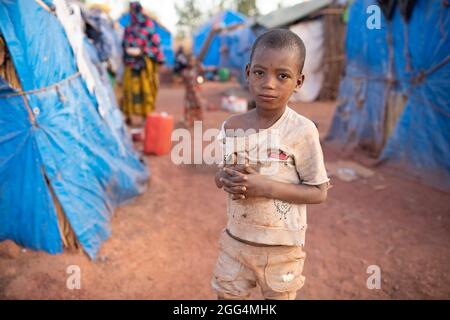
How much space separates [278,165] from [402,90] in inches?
163

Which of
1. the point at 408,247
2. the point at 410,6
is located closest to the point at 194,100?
the point at 410,6

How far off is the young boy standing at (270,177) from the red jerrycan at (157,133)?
3788 mm

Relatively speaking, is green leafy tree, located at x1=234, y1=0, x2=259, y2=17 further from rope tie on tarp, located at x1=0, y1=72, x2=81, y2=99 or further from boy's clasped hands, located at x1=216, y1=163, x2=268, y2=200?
boy's clasped hands, located at x1=216, y1=163, x2=268, y2=200

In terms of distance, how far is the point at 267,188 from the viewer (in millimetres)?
1337

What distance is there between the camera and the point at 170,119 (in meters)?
5.18

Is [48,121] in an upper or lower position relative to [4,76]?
lower

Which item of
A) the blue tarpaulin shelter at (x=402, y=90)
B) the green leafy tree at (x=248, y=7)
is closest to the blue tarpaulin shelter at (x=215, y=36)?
the green leafy tree at (x=248, y=7)

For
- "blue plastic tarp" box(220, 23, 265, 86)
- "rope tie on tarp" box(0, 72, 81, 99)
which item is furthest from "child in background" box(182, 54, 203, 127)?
"blue plastic tarp" box(220, 23, 265, 86)

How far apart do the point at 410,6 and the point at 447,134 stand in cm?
168

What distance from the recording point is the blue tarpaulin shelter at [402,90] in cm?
401

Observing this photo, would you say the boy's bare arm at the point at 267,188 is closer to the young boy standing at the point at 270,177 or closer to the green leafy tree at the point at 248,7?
the young boy standing at the point at 270,177

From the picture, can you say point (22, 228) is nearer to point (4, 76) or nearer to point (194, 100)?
point (4, 76)

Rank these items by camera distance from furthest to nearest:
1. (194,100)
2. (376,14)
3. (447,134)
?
1. (194,100)
2. (376,14)
3. (447,134)

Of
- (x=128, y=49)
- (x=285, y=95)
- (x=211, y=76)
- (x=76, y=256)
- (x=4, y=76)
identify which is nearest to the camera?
(x=285, y=95)
